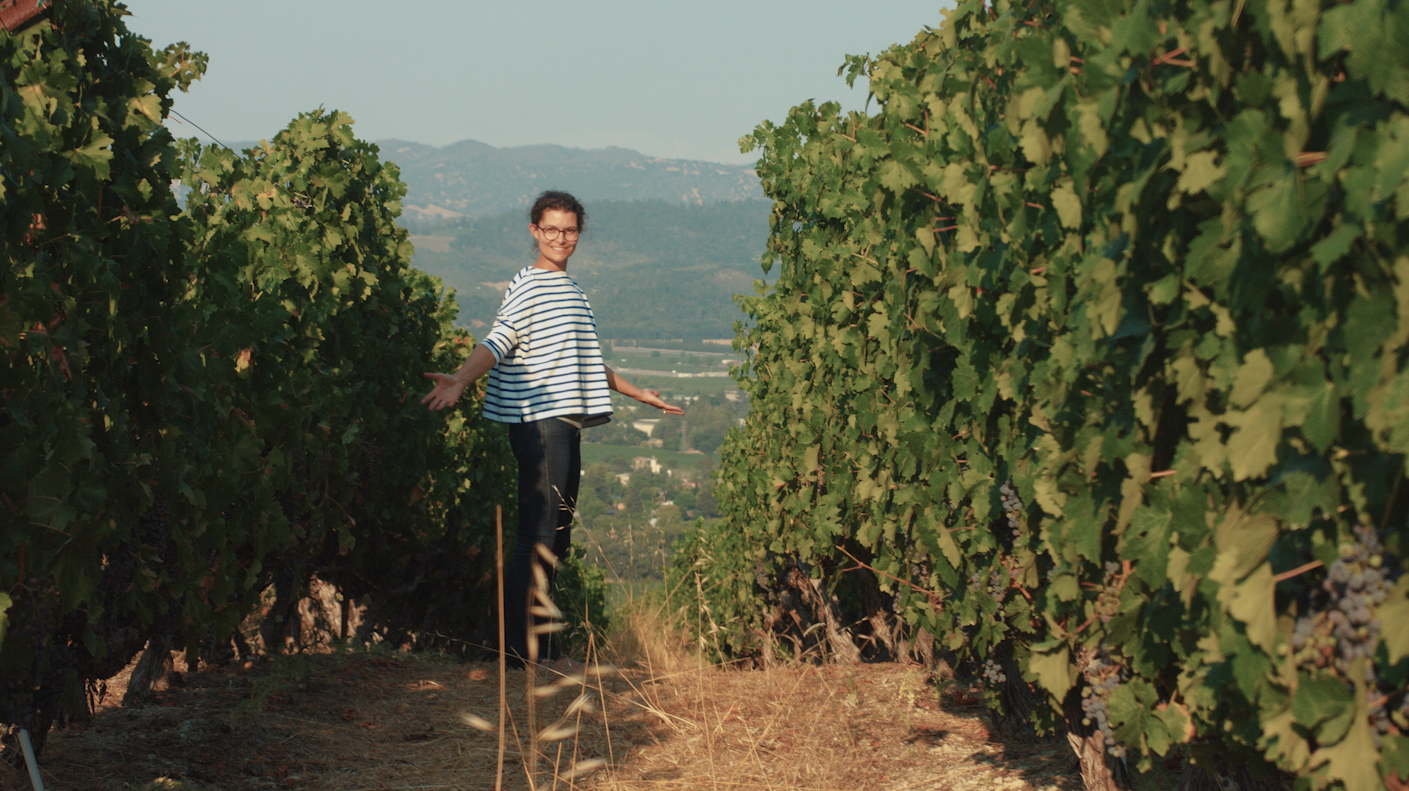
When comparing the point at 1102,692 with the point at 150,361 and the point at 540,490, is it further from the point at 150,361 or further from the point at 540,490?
the point at 540,490

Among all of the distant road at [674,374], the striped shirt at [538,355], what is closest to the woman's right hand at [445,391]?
the striped shirt at [538,355]

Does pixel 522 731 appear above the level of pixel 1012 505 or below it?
below

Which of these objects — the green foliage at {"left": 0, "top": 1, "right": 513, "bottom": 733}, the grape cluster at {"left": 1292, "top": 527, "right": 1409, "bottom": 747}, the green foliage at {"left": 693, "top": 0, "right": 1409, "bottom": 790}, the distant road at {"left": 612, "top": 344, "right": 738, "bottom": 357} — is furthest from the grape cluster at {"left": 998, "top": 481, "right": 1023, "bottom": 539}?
the distant road at {"left": 612, "top": 344, "right": 738, "bottom": 357}

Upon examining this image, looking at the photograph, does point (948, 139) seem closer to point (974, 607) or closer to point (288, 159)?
point (974, 607)

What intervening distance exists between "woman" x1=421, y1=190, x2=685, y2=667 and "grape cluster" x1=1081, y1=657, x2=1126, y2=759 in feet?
10.3

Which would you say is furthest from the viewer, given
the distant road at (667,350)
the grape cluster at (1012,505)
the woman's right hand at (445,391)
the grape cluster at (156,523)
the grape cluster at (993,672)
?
the distant road at (667,350)

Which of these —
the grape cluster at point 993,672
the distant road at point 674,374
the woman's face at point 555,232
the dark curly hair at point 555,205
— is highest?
the dark curly hair at point 555,205

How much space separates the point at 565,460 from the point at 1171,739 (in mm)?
3545

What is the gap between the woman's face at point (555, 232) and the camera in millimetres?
5460

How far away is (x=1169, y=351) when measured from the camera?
→ 2.03 m

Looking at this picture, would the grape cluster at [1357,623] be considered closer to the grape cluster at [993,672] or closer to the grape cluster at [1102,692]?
the grape cluster at [1102,692]

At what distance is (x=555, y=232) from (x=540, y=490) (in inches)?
55.9

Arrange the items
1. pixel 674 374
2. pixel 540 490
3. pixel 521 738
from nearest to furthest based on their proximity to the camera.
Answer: pixel 521 738
pixel 540 490
pixel 674 374

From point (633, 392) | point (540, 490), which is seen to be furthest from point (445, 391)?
point (633, 392)
